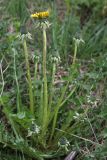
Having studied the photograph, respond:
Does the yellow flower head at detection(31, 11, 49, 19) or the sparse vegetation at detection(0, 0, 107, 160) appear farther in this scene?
the sparse vegetation at detection(0, 0, 107, 160)

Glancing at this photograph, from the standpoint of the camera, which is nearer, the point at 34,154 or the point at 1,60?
the point at 34,154

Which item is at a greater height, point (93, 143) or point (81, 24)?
point (81, 24)

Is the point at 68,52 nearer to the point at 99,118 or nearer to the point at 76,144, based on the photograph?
the point at 99,118

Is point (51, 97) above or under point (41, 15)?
under

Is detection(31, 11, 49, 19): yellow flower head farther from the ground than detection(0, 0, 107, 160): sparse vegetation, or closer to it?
farther from the ground

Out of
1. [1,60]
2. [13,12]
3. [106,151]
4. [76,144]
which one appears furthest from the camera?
[13,12]

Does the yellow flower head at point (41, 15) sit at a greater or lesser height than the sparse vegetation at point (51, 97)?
greater

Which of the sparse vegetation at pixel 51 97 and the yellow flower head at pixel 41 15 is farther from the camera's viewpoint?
the sparse vegetation at pixel 51 97

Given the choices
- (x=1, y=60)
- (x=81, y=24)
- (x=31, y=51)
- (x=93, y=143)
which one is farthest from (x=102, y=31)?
(x=93, y=143)

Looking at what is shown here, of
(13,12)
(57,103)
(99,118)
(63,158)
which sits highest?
(13,12)

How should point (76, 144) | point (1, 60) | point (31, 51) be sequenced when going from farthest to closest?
point (31, 51) → point (1, 60) → point (76, 144)

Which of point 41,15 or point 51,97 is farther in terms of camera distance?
point 51,97
